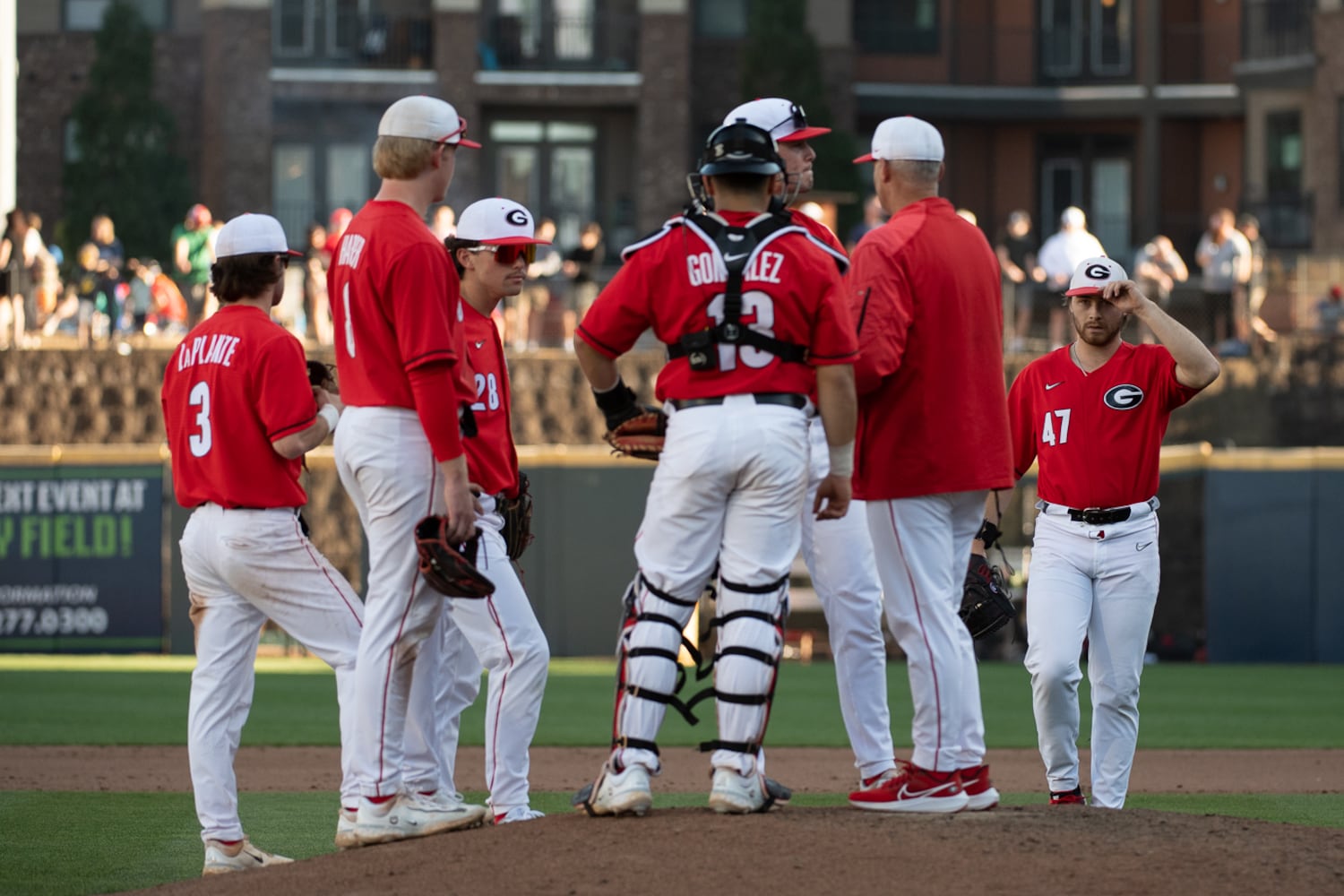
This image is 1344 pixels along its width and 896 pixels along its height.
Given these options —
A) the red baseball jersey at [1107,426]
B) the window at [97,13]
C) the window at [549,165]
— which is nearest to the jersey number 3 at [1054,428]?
the red baseball jersey at [1107,426]

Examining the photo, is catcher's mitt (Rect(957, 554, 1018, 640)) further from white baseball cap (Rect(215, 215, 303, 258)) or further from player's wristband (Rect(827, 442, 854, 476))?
white baseball cap (Rect(215, 215, 303, 258))

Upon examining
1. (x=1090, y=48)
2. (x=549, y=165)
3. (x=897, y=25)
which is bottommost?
(x=549, y=165)

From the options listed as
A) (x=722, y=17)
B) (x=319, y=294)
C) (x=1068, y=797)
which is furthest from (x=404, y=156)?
(x=722, y=17)

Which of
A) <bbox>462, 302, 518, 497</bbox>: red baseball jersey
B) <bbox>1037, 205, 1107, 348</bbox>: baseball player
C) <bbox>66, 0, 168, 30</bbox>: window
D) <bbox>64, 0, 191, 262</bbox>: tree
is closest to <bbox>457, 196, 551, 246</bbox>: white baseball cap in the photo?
<bbox>462, 302, 518, 497</bbox>: red baseball jersey

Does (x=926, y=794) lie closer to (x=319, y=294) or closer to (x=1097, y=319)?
(x=1097, y=319)

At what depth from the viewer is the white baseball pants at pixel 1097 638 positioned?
7914mm

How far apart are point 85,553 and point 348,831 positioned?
52.6 feet

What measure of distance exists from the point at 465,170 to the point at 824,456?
2779 cm

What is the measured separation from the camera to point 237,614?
6.95 m

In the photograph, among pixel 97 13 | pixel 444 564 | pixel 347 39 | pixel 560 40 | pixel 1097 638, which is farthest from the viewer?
pixel 97 13

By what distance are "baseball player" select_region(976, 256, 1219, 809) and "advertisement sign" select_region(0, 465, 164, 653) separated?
15265mm

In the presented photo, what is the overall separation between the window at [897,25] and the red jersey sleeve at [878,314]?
31.7 m

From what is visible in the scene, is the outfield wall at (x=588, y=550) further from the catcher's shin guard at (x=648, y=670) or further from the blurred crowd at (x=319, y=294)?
the catcher's shin guard at (x=648, y=670)

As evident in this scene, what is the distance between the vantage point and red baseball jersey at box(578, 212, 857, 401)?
6203mm
